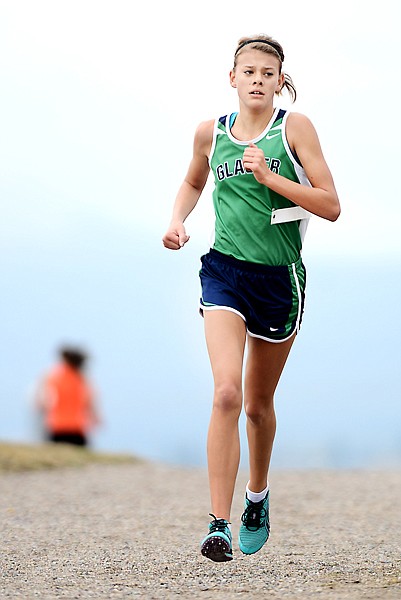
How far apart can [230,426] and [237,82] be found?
5.61ft

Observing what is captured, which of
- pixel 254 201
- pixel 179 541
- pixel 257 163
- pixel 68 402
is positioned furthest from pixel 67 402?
pixel 257 163

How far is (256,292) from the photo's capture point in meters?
5.25

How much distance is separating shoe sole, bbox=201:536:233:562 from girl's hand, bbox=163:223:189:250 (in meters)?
1.42

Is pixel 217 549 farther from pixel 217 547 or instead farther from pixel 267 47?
pixel 267 47

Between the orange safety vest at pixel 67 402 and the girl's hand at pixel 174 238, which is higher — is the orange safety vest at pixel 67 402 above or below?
below

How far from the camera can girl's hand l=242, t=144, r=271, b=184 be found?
4.98 m

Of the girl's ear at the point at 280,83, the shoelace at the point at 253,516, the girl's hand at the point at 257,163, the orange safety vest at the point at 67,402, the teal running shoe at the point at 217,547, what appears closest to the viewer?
the teal running shoe at the point at 217,547

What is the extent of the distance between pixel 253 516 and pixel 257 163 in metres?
1.99

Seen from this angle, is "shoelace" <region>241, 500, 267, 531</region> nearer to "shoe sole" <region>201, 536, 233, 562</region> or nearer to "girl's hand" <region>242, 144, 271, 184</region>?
"shoe sole" <region>201, 536, 233, 562</region>

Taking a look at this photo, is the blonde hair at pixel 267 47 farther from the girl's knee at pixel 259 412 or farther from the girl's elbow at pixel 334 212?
the girl's knee at pixel 259 412

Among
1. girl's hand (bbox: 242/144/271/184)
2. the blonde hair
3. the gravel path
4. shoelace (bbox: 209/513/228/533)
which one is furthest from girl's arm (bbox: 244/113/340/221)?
the gravel path

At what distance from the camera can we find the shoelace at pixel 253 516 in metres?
5.75

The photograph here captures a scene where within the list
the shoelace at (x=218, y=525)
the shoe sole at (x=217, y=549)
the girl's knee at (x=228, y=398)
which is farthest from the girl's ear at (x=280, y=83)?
the shoe sole at (x=217, y=549)

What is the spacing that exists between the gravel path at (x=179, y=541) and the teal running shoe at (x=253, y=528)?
12cm
